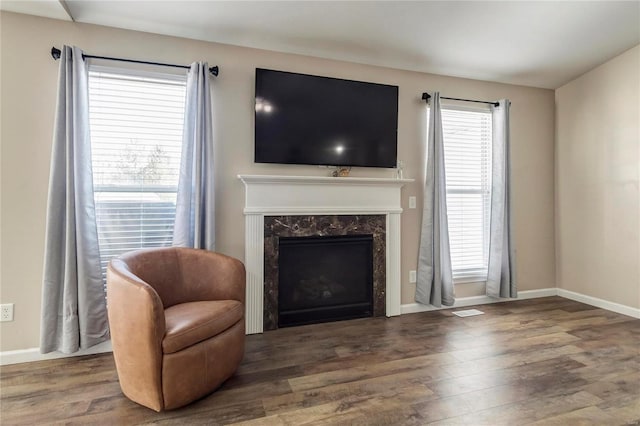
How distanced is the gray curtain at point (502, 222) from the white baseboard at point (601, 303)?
0.88 meters

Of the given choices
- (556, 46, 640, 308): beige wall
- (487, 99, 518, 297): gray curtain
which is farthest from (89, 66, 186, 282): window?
(556, 46, 640, 308): beige wall

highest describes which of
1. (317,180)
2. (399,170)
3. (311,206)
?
(399,170)

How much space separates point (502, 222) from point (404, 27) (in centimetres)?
230

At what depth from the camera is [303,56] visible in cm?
301

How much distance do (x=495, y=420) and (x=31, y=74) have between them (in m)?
3.74

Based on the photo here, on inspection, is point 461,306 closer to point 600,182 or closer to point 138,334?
point 600,182

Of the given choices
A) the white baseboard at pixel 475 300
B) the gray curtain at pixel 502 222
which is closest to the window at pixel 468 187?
the gray curtain at pixel 502 222

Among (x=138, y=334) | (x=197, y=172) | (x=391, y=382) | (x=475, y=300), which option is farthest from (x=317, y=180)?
(x=475, y=300)

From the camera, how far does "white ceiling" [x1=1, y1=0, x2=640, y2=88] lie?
94.9 inches

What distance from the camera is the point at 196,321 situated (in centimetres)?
182

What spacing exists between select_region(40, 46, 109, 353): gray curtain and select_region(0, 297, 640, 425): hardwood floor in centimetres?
26

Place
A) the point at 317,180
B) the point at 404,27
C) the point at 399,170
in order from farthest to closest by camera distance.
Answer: the point at 399,170 < the point at 317,180 < the point at 404,27

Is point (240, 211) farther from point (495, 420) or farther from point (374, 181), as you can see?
point (495, 420)

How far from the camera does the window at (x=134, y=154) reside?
8.20ft
